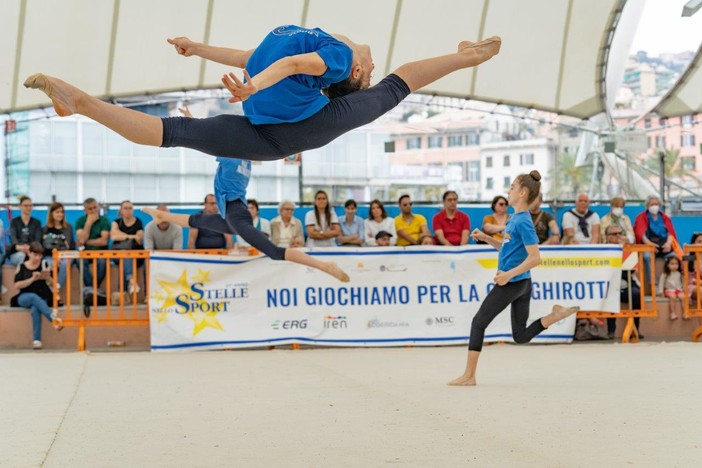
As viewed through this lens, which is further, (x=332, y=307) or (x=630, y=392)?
(x=332, y=307)

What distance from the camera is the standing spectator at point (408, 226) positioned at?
1276cm

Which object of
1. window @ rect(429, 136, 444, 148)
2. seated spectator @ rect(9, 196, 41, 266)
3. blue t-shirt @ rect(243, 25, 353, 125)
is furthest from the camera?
window @ rect(429, 136, 444, 148)

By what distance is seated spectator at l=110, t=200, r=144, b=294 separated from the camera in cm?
1204

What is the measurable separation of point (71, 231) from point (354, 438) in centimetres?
804

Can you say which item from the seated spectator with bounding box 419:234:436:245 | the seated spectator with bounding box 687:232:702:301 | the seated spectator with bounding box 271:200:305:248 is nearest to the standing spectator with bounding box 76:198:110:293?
the seated spectator with bounding box 271:200:305:248

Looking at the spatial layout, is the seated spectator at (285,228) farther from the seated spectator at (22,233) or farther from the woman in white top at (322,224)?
the seated spectator at (22,233)

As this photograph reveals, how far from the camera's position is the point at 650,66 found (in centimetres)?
2973

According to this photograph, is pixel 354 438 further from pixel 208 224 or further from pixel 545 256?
pixel 545 256

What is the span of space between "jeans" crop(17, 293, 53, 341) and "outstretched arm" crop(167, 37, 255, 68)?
6712mm

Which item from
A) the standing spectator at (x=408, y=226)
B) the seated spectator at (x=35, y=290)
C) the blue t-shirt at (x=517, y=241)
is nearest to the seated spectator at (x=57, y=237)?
the seated spectator at (x=35, y=290)

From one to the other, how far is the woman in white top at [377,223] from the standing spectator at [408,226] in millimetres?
87

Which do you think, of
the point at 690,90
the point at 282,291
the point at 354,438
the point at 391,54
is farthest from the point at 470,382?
the point at 690,90

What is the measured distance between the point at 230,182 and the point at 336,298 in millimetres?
2752

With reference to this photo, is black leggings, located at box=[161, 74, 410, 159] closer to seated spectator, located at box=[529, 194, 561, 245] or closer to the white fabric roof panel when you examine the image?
seated spectator, located at box=[529, 194, 561, 245]
